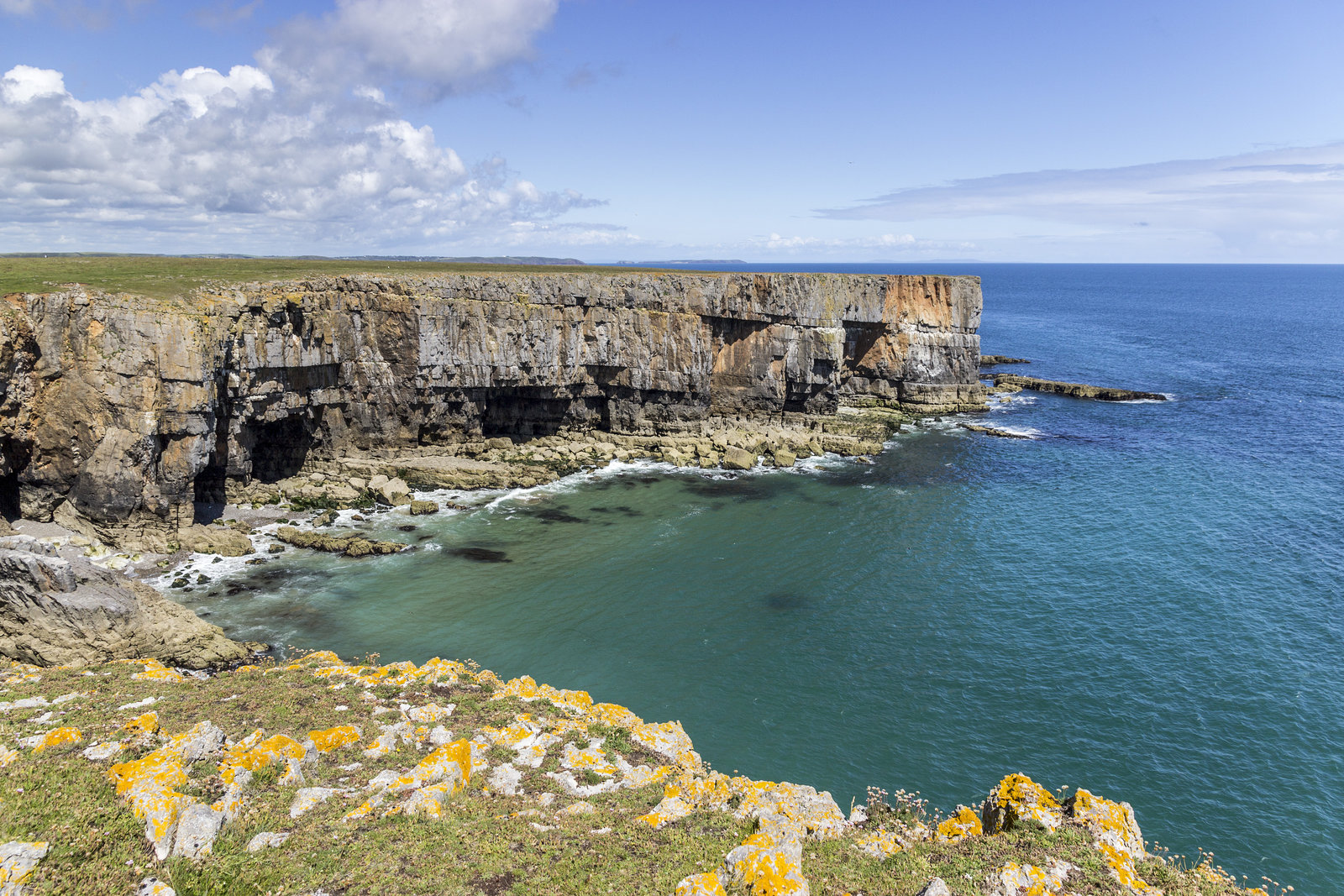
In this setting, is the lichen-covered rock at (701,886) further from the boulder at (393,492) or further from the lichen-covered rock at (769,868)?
the boulder at (393,492)

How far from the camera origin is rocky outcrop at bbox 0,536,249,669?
27344 millimetres

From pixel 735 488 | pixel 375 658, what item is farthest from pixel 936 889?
pixel 735 488

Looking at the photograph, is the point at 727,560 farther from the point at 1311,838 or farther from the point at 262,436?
the point at 262,436

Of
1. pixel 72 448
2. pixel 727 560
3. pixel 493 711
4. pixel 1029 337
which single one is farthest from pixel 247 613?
pixel 1029 337

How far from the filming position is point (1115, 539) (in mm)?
44469

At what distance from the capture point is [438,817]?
1499 centimetres

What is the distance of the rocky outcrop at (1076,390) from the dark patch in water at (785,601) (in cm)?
6751

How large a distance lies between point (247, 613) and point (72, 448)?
16.4 meters

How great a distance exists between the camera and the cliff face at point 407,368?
4112 cm

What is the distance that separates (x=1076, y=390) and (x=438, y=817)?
94.0 m

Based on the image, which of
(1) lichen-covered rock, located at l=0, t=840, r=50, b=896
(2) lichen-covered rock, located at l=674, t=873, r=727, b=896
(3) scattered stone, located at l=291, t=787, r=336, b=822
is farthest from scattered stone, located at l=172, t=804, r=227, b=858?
(2) lichen-covered rock, located at l=674, t=873, r=727, b=896

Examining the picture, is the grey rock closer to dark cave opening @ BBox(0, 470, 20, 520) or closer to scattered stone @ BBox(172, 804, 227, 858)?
scattered stone @ BBox(172, 804, 227, 858)

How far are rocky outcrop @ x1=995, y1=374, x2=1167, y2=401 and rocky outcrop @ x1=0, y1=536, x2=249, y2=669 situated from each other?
91.3 metres

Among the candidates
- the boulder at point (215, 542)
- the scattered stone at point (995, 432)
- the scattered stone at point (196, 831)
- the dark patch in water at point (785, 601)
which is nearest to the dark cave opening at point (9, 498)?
the boulder at point (215, 542)
